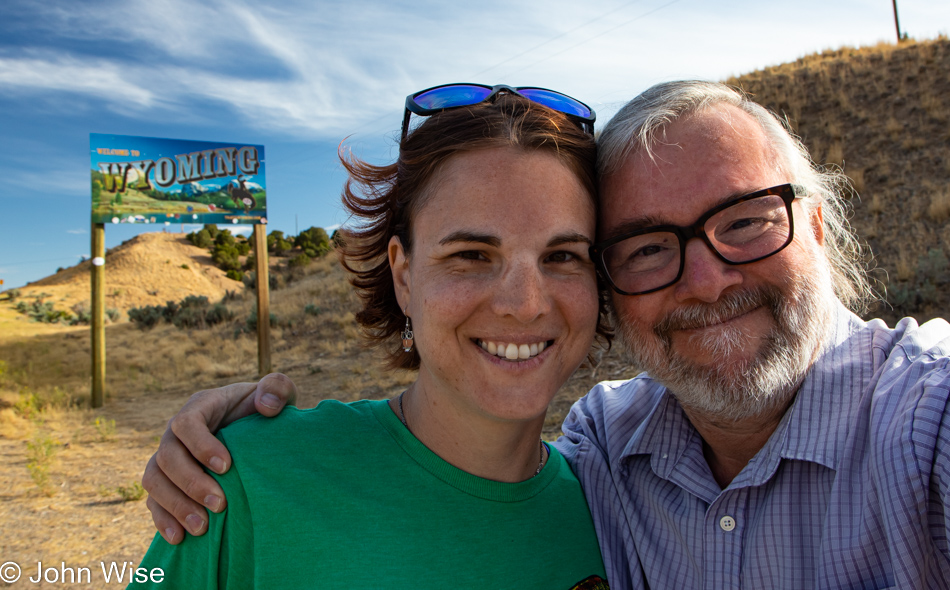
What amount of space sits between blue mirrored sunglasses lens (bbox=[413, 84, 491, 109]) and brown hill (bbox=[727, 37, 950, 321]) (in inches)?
173

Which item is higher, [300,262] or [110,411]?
[300,262]

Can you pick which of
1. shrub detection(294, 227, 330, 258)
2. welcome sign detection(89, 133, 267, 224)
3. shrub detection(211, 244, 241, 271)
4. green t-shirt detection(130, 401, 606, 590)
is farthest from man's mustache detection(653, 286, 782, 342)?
shrub detection(211, 244, 241, 271)

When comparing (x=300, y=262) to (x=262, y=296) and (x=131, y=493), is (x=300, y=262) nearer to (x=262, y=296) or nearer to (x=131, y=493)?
(x=262, y=296)

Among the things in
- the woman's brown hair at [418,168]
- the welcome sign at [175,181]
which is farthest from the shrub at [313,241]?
the woman's brown hair at [418,168]

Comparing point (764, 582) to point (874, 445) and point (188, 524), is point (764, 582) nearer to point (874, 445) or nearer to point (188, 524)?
point (874, 445)

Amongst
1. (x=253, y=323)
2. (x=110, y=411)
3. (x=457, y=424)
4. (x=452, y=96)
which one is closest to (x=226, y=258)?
(x=253, y=323)

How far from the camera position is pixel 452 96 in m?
2.04

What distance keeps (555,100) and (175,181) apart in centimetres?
1073

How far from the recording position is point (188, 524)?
161cm

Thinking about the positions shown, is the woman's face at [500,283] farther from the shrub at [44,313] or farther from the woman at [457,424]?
the shrub at [44,313]

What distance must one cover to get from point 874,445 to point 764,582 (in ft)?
1.63

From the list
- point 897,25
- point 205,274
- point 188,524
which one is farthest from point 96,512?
point 205,274

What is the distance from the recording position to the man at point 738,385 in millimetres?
1511

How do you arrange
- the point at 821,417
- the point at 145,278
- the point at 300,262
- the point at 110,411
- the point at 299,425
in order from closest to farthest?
1. the point at 821,417
2. the point at 299,425
3. the point at 110,411
4. the point at 300,262
5. the point at 145,278
